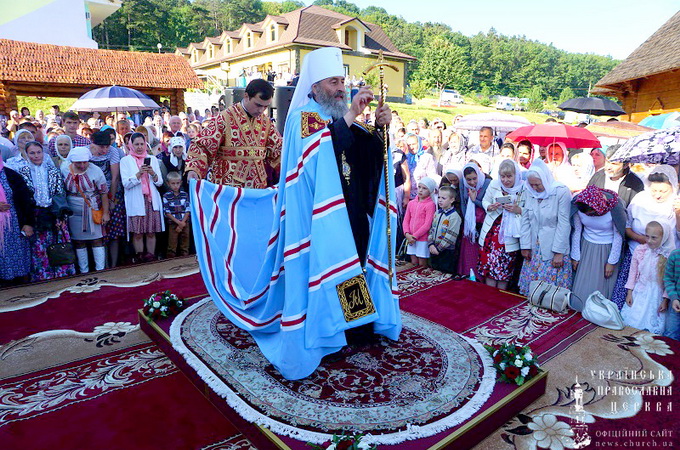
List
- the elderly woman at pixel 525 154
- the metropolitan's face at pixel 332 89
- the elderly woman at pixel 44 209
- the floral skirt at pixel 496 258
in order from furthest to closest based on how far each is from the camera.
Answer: the elderly woman at pixel 525 154
the elderly woman at pixel 44 209
the floral skirt at pixel 496 258
the metropolitan's face at pixel 332 89

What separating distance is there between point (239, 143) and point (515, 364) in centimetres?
301

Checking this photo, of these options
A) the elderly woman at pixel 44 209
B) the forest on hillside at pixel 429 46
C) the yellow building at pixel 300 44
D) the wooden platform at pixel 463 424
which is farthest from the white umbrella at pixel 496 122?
the forest on hillside at pixel 429 46

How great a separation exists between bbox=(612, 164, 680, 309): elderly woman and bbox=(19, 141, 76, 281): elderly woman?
19.6ft

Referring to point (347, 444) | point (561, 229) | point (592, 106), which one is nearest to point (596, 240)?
point (561, 229)

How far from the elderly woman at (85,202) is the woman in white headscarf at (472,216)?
4422 millimetres

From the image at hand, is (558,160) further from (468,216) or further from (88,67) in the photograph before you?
(88,67)

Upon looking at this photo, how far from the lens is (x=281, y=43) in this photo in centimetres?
3216

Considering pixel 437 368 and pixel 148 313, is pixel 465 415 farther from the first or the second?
pixel 148 313

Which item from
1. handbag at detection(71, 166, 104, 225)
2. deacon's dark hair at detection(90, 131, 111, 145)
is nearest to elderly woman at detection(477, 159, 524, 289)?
handbag at detection(71, 166, 104, 225)

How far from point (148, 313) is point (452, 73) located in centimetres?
4892

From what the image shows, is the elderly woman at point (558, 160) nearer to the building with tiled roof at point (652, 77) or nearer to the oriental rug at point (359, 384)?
the oriental rug at point (359, 384)

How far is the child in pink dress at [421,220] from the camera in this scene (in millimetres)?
5660

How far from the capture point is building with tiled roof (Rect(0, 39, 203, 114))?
14.8 metres

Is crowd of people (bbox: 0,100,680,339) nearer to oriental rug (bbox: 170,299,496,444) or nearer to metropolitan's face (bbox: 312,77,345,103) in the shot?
oriental rug (bbox: 170,299,496,444)
